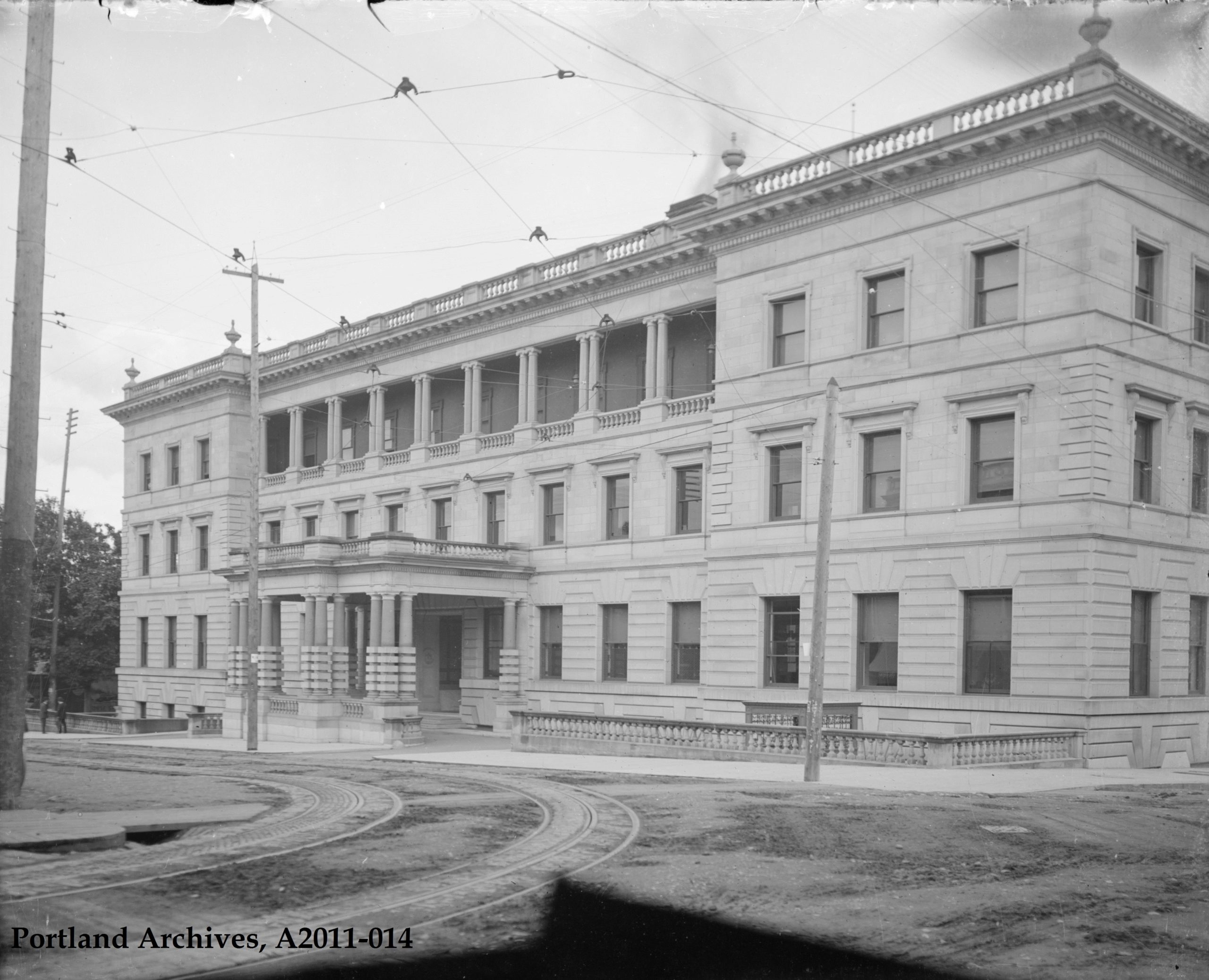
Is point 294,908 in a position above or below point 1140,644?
below

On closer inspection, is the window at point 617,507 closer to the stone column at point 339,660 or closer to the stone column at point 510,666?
the stone column at point 510,666

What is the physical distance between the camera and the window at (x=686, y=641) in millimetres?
36875

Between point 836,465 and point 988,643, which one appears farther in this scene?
point 836,465

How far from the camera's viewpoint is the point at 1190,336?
29109 mm

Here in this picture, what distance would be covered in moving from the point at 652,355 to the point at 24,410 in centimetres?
2591

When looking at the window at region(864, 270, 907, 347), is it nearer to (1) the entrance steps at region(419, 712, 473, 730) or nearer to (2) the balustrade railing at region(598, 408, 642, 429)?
(2) the balustrade railing at region(598, 408, 642, 429)

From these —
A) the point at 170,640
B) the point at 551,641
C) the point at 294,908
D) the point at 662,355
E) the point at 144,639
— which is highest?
the point at 662,355

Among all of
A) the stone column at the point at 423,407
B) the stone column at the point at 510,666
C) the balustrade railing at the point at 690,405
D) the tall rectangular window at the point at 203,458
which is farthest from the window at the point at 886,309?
the tall rectangular window at the point at 203,458

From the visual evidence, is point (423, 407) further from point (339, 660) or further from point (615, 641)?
point (615, 641)

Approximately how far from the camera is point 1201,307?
2983 centimetres

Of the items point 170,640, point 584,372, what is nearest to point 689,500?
point 584,372

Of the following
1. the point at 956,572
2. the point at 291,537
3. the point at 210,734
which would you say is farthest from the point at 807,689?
the point at 291,537

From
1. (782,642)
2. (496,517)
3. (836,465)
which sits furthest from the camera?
(496,517)

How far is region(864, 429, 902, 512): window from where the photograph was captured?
101ft
